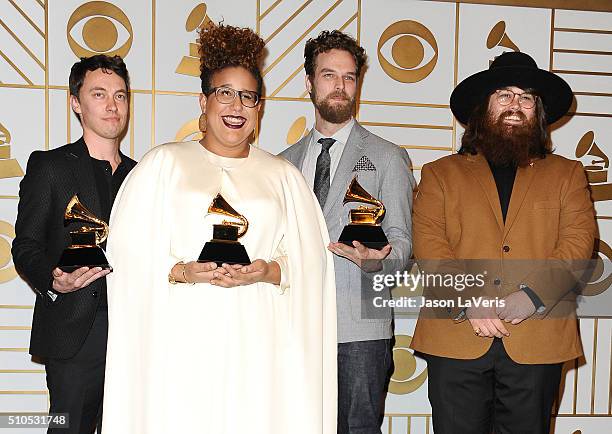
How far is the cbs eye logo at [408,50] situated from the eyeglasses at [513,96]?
54.2 inches

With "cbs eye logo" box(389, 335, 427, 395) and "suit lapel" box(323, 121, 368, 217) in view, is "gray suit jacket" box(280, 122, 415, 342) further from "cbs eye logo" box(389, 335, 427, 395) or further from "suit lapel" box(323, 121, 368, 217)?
"cbs eye logo" box(389, 335, 427, 395)

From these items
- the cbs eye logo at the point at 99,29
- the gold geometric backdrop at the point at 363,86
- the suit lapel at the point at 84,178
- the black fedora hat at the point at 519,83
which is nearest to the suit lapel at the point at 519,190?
the black fedora hat at the point at 519,83

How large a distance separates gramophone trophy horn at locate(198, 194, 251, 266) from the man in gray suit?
2.25 ft

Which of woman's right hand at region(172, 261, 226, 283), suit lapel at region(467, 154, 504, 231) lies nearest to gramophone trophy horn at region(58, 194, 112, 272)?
woman's right hand at region(172, 261, 226, 283)

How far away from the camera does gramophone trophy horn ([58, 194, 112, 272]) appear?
2717mm

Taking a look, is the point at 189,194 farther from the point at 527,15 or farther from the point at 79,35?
the point at 527,15

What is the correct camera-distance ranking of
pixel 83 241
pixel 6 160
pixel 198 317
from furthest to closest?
pixel 6 160
pixel 83 241
pixel 198 317

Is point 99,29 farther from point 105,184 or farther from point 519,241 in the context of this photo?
point 519,241

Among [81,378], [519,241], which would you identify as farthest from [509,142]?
[81,378]

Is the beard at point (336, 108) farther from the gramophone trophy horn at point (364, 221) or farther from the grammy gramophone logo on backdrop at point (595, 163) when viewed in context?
the grammy gramophone logo on backdrop at point (595, 163)

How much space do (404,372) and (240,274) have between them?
2441mm

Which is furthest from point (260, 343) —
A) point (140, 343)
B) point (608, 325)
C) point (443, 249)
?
point (608, 325)

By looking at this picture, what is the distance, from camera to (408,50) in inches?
180

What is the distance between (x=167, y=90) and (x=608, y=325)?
11.1 feet
